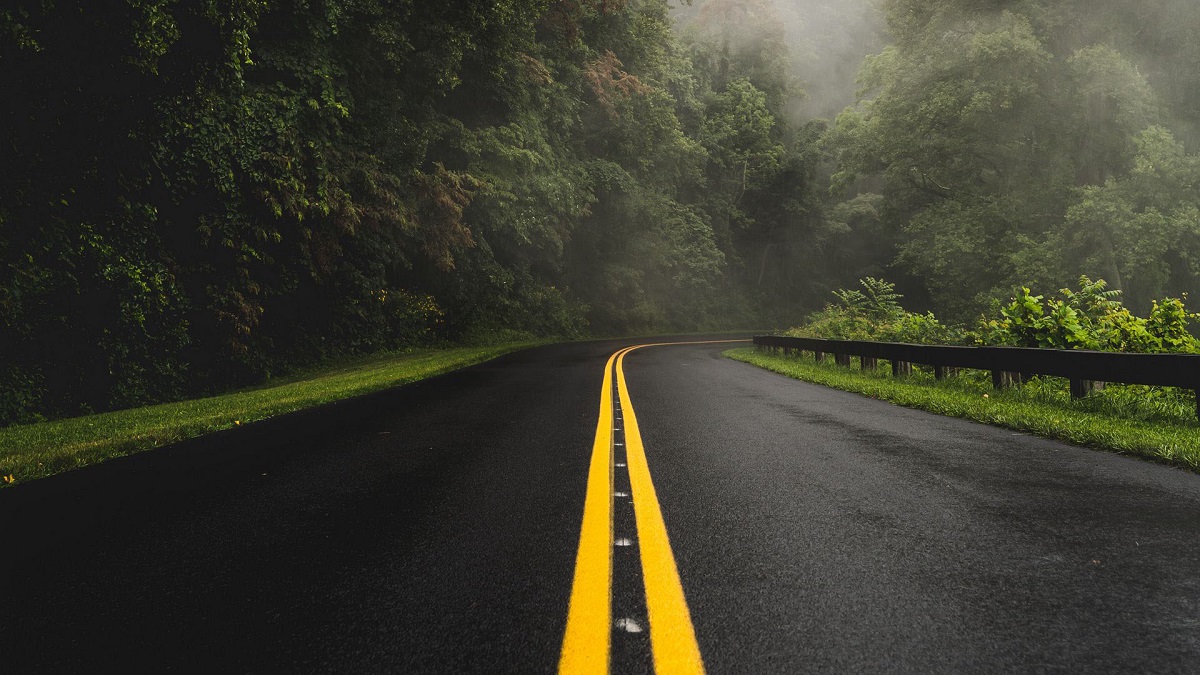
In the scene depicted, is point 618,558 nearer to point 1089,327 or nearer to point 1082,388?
point 1082,388

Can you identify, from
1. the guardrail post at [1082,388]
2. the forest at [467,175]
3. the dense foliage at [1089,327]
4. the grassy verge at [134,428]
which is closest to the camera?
the grassy verge at [134,428]

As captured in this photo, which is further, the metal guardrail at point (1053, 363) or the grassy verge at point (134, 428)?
the metal guardrail at point (1053, 363)

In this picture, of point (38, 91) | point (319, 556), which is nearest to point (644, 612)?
point (319, 556)

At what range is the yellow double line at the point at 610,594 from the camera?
215cm

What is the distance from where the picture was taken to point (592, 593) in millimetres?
2674

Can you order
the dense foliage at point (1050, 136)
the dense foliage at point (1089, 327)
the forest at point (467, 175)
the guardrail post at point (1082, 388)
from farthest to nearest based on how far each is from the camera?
the dense foliage at point (1050, 136), the forest at point (467, 175), the dense foliage at point (1089, 327), the guardrail post at point (1082, 388)

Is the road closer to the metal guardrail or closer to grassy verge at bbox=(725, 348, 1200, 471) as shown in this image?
grassy verge at bbox=(725, 348, 1200, 471)

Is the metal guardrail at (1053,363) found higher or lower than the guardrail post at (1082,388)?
higher

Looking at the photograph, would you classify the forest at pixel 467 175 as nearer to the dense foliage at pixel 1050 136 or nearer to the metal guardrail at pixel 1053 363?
the dense foliage at pixel 1050 136

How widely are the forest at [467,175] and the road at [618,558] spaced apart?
7930 mm

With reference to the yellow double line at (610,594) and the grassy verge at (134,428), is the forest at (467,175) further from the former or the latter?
the yellow double line at (610,594)

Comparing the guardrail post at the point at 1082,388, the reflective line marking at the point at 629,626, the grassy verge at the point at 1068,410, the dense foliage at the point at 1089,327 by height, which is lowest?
the grassy verge at the point at 1068,410

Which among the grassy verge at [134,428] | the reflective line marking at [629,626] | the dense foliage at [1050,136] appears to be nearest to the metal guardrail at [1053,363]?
the reflective line marking at [629,626]

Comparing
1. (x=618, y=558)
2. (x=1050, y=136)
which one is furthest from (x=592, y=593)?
(x=1050, y=136)
